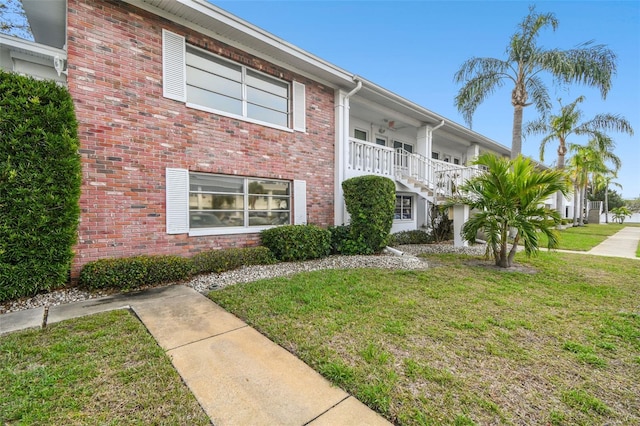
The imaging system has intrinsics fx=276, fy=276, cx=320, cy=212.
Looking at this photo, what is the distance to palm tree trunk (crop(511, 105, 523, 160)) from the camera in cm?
1160

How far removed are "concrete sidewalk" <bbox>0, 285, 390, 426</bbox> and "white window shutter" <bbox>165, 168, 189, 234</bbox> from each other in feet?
7.60

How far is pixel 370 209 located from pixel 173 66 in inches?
235

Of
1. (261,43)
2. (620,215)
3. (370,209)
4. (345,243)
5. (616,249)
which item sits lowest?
(616,249)

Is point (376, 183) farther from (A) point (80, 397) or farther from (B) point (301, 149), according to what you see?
(A) point (80, 397)

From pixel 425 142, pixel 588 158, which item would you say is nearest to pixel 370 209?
pixel 425 142

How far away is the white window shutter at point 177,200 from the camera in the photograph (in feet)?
20.3

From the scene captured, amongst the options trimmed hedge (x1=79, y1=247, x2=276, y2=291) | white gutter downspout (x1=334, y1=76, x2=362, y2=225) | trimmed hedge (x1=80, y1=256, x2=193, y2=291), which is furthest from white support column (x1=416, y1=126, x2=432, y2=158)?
trimmed hedge (x1=80, y1=256, x2=193, y2=291)

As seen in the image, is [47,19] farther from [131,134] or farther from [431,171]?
[431,171]

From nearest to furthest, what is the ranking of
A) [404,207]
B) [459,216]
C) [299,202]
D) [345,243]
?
[345,243]
[299,202]
[459,216]
[404,207]

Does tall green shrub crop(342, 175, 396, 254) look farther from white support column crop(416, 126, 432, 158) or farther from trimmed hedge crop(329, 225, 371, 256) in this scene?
white support column crop(416, 126, 432, 158)

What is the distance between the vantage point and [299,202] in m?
8.52

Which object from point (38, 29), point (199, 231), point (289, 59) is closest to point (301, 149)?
point (289, 59)

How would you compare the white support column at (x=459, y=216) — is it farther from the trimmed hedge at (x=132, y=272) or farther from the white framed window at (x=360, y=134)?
the trimmed hedge at (x=132, y=272)

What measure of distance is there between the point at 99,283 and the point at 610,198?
75.3m
